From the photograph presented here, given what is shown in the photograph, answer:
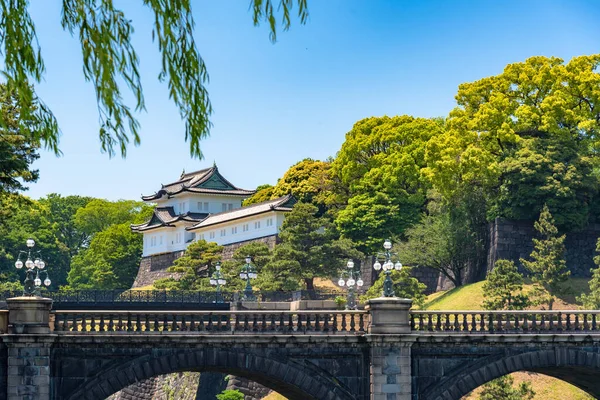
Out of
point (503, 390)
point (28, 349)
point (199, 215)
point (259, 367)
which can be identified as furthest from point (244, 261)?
point (28, 349)

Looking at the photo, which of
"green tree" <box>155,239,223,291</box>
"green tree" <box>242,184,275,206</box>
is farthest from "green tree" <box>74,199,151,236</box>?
"green tree" <box>155,239,223,291</box>

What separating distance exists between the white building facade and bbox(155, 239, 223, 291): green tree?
450 centimetres

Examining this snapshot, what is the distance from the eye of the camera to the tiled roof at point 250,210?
109 metres

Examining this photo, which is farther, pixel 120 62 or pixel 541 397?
pixel 541 397

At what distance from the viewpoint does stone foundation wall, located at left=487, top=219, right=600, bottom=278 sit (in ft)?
284

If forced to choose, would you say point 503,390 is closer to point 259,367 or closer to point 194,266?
point 259,367

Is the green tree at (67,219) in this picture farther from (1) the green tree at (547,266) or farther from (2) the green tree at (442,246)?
(1) the green tree at (547,266)

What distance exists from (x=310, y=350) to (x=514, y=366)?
7.32 meters

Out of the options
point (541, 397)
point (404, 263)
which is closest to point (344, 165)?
point (404, 263)

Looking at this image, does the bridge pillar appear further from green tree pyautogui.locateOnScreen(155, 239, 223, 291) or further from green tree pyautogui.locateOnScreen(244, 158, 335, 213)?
green tree pyautogui.locateOnScreen(244, 158, 335, 213)

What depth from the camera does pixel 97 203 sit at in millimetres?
159125

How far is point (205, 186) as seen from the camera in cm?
13150

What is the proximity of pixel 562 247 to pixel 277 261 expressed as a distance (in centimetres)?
2185

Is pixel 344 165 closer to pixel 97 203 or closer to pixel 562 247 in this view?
pixel 562 247
